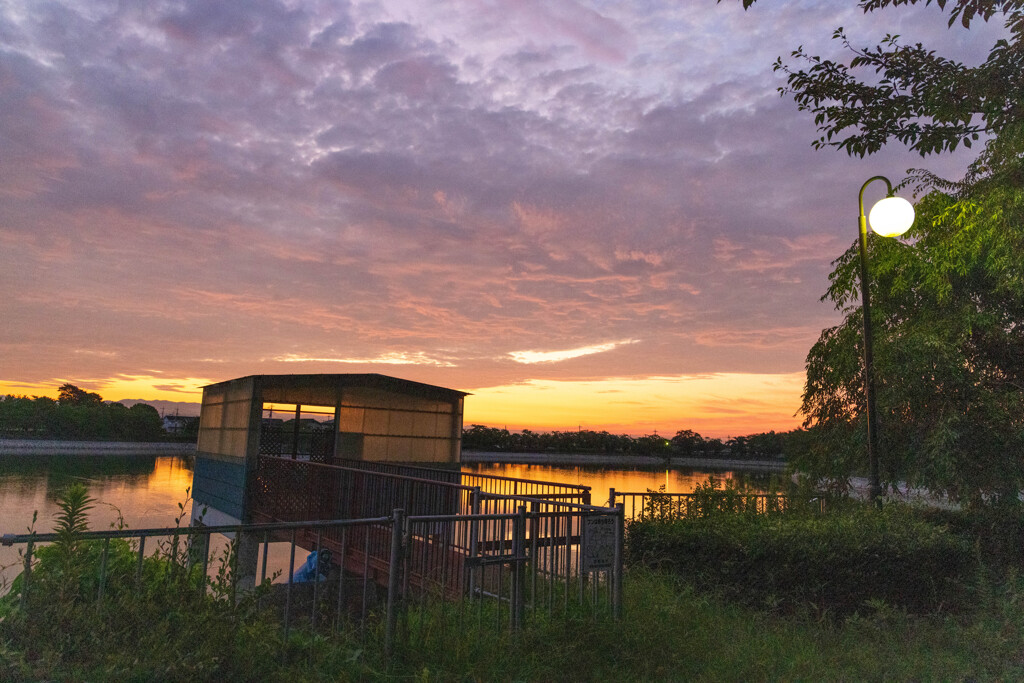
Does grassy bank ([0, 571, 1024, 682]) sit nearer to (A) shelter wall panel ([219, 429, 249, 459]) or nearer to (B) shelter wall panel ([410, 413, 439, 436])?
(B) shelter wall panel ([410, 413, 439, 436])

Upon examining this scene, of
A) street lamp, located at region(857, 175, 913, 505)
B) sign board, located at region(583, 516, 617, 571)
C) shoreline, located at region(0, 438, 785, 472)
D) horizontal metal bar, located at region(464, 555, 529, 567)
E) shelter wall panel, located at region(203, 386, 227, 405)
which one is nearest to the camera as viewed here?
horizontal metal bar, located at region(464, 555, 529, 567)

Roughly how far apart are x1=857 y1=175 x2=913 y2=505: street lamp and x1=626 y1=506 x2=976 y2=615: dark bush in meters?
2.82

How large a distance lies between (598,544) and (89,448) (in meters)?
144

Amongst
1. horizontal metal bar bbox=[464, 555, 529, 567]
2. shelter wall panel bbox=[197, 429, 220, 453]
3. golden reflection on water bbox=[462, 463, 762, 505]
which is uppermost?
shelter wall panel bbox=[197, 429, 220, 453]

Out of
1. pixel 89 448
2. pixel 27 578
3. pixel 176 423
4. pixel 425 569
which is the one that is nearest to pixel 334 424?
pixel 425 569

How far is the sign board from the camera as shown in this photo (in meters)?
7.34

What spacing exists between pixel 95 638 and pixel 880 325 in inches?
799

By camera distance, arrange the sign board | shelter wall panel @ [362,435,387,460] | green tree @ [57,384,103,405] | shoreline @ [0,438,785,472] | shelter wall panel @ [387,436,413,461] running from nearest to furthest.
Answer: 1. the sign board
2. shelter wall panel @ [362,435,387,460]
3. shelter wall panel @ [387,436,413,461]
4. shoreline @ [0,438,785,472]
5. green tree @ [57,384,103,405]

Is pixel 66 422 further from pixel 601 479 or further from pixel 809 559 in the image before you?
pixel 809 559

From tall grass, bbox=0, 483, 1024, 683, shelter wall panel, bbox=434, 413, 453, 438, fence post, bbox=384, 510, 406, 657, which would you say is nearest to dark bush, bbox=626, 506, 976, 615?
tall grass, bbox=0, 483, 1024, 683

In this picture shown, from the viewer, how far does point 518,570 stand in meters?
6.87

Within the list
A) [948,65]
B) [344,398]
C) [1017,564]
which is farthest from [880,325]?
[344,398]

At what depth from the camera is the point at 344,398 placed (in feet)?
72.2

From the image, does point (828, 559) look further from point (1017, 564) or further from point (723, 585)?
point (1017, 564)
